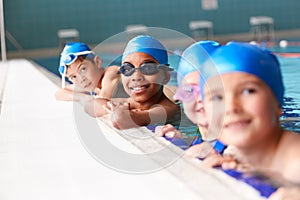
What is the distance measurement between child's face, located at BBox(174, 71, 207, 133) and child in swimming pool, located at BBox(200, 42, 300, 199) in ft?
0.59

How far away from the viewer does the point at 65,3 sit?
30.1ft

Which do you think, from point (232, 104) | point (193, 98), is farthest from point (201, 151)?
point (232, 104)

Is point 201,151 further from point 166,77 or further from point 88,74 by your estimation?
point 88,74

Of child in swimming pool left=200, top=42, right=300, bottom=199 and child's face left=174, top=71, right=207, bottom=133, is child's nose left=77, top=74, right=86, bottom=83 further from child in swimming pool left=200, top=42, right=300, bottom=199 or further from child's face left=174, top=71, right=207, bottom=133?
child in swimming pool left=200, top=42, right=300, bottom=199

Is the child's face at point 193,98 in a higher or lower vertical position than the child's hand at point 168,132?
higher

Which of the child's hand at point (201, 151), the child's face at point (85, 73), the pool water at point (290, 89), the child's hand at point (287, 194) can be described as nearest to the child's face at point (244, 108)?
the child's hand at point (287, 194)

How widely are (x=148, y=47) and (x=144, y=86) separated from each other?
0.53 feet

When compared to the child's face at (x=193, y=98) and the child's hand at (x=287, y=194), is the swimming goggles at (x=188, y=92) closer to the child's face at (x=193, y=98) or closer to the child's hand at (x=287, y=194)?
the child's face at (x=193, y=98)

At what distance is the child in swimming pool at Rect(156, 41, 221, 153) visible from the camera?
5.17ft

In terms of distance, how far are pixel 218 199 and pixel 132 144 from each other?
730 mm

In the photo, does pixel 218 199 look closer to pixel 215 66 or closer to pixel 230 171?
pixel 230 171

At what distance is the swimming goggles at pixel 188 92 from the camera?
1.59 metres

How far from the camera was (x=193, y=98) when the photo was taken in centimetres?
161

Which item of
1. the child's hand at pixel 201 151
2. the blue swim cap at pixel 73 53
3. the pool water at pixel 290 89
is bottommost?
the pool water at pixel 290 89
